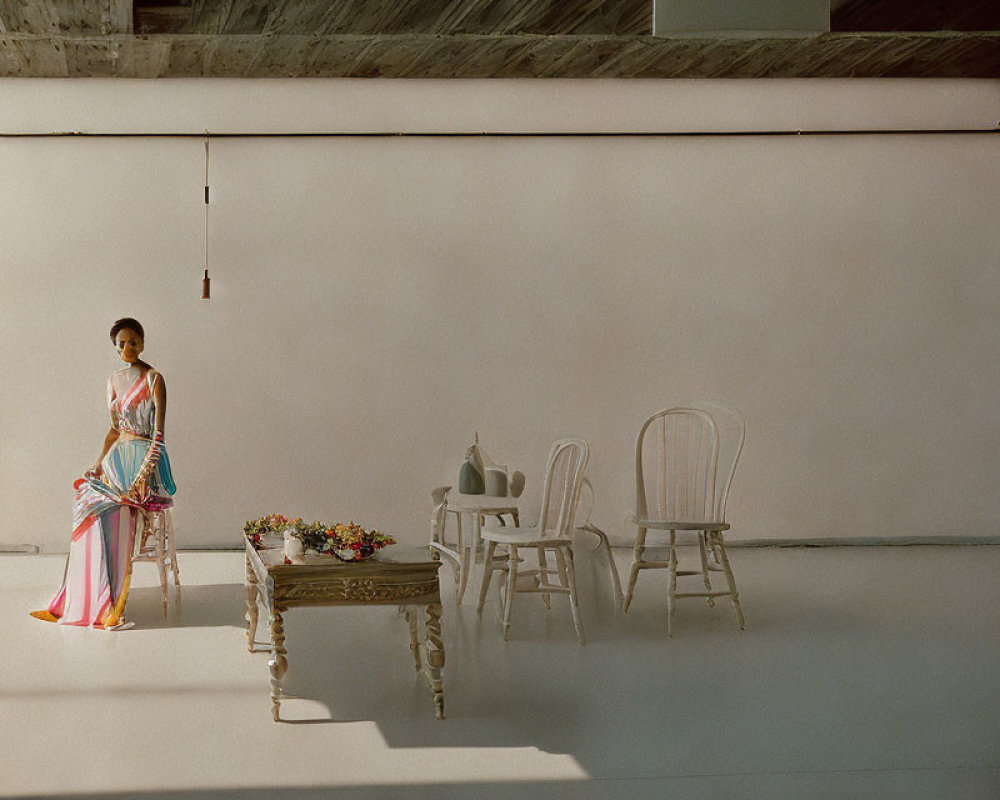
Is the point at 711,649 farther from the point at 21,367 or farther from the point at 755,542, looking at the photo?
the point at 21,367

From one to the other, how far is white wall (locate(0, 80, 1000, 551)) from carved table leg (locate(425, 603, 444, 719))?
13.7 feet

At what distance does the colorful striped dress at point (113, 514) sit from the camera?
5336 mm

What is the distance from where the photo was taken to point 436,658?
3711 mm

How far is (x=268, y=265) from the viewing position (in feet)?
25.6

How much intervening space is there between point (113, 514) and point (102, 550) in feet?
0.59

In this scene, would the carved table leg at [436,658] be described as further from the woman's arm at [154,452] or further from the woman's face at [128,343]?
the woman's face at [128,343]

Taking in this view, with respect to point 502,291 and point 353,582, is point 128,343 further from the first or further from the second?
point 502,291

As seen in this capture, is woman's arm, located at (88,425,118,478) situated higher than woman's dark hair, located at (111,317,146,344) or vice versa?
woman's dark hair, located at (111,317,146,344)

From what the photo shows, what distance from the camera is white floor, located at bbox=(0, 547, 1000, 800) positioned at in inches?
124

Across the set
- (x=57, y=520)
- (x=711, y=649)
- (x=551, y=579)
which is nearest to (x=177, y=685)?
(x=711, y=649)

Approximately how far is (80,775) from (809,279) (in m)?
6.28

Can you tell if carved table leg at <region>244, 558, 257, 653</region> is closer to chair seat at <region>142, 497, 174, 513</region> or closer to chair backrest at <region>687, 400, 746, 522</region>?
chair seat at <region>142, 497, 174, 513</region>

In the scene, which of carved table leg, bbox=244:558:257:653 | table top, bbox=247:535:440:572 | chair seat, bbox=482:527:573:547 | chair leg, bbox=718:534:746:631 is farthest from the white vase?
chair leg, bbox=718:534:746:631

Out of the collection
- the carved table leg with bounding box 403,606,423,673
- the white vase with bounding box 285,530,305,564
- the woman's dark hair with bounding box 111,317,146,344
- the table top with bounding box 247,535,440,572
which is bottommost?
the carved table leg with bounding box 403,606,423,673
